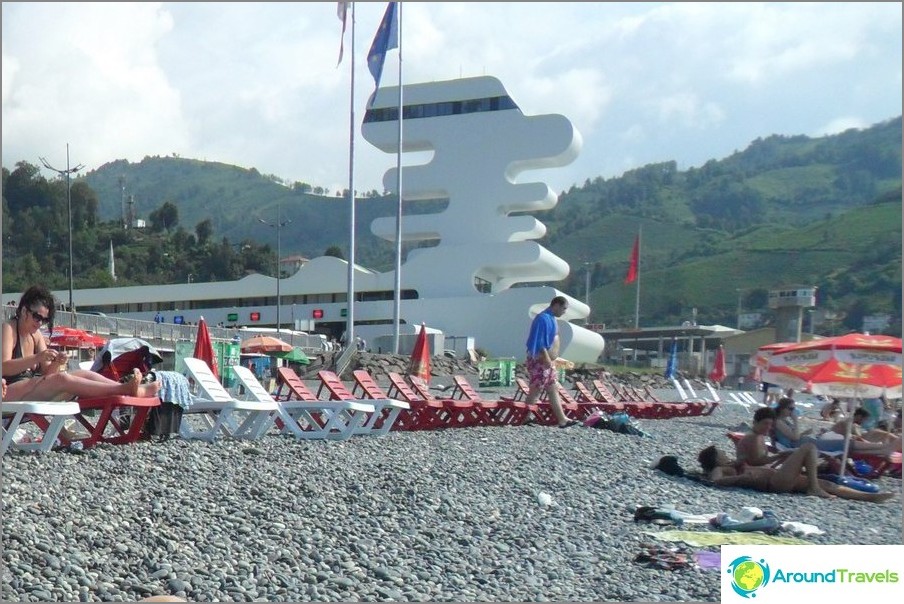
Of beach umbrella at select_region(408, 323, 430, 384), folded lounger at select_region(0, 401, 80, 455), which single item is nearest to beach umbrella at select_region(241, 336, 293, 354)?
beach umbrella at select_region(408, 323, 430, 384)

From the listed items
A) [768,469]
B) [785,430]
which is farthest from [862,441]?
[768,469]

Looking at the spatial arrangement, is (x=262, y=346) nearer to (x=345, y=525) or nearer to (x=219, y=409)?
(x=219, y=409)

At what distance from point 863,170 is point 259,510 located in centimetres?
Result: 12700

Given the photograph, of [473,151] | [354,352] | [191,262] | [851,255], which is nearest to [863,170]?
[851,255]

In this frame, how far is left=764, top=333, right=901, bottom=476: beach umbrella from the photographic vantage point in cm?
778

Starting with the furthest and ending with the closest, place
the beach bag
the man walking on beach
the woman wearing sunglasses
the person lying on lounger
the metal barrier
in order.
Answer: the metal barrier
the man walking on beach
the person lying on lounger
the beach bag
the woman wearing sunglasses

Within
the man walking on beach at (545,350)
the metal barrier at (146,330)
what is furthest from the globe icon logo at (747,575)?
the metal barrier at (146,330)

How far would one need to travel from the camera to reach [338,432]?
8883 millimetres

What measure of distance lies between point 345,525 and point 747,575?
6.48 ft

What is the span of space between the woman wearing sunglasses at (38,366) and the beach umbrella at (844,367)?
202 inches

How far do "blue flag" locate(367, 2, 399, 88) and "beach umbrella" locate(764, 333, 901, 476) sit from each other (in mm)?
19228

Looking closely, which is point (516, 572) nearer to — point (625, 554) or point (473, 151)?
point (625, 554)

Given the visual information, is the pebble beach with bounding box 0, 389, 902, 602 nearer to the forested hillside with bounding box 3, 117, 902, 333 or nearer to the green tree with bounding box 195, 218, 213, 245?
the forested hillside with bounding box 3, 117, 902, 333

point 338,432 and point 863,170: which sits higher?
point 863,170
